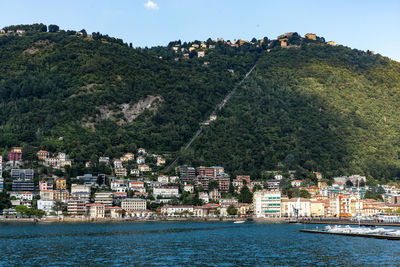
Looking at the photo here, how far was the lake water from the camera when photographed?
178ft

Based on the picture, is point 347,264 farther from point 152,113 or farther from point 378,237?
point 152,113

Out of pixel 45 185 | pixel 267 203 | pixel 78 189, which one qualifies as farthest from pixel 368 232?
pixel 45 185

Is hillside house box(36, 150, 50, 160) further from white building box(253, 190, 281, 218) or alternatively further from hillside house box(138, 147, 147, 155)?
white building box(253, 190, 281, 218)

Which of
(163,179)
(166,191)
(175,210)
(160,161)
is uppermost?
(160,161)

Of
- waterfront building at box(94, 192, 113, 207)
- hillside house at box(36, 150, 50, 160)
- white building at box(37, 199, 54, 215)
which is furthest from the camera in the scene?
hillside house at box(36, 150, 50, 160)

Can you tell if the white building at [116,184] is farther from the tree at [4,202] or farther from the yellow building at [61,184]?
the tree at [4,202]

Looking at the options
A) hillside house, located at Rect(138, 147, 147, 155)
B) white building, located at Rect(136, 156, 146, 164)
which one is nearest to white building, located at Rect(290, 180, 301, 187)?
white building, located at Rect(136, 156, 146, 164)

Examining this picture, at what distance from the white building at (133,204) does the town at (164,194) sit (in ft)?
0.64

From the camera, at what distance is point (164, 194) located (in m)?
140

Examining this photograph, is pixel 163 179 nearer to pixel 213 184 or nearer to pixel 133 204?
pixel 213 184

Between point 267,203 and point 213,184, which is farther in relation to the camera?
point 213,184

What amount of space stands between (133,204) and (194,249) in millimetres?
71875

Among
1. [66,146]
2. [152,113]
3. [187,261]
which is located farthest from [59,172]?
[187,261]

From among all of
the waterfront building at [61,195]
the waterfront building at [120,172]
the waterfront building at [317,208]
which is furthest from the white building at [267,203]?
the waterfront building at [61,195]
